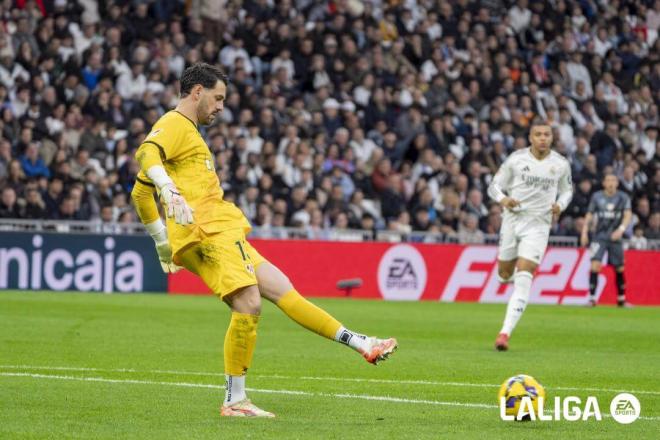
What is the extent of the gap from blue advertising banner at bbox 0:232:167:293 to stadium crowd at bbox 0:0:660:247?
0.48 metres

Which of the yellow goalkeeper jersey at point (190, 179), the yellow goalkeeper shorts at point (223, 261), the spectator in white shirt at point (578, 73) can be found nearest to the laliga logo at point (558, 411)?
the yellow goalkeeper shorts at point (223, 261)

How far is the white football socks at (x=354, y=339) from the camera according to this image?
830cm

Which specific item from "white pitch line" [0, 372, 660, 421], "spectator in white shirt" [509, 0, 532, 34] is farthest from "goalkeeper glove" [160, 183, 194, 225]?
"spectator in white shirt" [509, 0, 532, 34]

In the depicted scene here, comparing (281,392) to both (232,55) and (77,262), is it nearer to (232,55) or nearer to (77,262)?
(77,262)

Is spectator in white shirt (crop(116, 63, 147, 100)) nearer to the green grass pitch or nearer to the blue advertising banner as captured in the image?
the blue advertising banner

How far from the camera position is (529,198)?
14898mm

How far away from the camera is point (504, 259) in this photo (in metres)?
15.0

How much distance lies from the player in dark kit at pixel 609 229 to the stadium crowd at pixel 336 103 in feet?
6.54

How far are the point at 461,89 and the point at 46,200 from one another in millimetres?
10027

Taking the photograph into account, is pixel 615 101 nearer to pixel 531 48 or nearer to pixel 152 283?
pixel 531 48

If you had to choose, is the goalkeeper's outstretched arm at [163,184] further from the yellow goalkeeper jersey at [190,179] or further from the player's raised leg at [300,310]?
the player's raised leg at [300,310]

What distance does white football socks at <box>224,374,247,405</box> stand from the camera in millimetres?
8102

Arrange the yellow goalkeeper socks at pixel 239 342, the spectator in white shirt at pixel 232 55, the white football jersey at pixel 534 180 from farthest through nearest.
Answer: the spectator in white shirt at pixel 232 55 → the white football jersey at pixel 534 180 → the yellow goalkeeper socks at pixel 239 342

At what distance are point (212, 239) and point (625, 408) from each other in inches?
119
